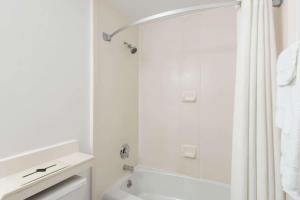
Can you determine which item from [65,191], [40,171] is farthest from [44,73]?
[65,191]

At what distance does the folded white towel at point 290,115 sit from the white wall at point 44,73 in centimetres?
120

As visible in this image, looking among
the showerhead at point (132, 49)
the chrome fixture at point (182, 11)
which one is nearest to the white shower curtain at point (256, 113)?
the chrome fixture at point (182, 11)

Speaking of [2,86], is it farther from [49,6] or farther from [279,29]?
[279,29]

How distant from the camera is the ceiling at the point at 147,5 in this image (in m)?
1.58

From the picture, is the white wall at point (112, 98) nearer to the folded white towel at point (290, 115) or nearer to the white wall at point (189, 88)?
the white wall at point (189, 88)

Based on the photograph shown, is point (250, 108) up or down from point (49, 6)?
down

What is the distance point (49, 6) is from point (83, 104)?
681 mm

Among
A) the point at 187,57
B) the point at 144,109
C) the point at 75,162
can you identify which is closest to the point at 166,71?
the point at 187,57

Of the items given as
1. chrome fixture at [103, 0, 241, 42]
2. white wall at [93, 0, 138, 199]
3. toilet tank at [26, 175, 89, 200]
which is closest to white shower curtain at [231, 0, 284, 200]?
chrome fixture at [103, 0, 241, 42]

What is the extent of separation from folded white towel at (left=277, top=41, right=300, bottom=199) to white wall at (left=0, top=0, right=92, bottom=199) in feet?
3.95

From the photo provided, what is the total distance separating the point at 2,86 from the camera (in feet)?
2.74

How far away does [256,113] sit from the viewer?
909 millimetres

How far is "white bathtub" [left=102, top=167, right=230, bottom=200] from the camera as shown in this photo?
1.68 meters

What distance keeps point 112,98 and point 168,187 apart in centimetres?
117
